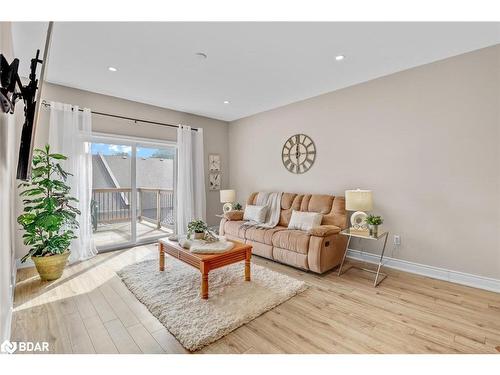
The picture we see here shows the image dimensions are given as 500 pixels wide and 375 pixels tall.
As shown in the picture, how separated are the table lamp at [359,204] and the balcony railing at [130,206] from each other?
342 cm

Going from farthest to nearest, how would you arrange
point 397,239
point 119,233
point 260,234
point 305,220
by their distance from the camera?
point 119,233, point 260,234, point 305,220, point 397,239

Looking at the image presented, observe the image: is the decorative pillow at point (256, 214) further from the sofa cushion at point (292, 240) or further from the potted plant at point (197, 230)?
the potted plant at point (197, 230)

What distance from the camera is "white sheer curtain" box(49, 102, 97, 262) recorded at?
3.32 m

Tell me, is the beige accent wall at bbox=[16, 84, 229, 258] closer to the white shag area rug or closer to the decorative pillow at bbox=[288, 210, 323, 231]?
the white shag area rug

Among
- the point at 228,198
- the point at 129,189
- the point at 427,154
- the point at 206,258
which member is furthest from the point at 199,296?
the point at 427,154

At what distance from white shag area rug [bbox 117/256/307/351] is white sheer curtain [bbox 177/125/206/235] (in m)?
1.47

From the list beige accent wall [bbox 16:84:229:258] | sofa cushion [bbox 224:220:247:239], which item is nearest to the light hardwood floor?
sofa cushion [bbox 224:220:247:239]

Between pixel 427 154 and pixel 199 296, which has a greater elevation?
pixel 427 154

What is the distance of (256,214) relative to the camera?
13.5 ft

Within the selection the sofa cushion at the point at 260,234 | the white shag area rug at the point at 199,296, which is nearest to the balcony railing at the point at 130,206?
the white shag area rug at the point at 199,296

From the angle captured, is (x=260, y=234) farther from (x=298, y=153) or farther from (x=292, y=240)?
(x=298, y=153)

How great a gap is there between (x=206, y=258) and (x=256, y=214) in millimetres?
1890
